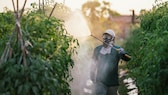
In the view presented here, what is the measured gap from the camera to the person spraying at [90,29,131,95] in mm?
7890

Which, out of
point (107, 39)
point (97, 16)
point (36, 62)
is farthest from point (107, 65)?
point (97, 16)

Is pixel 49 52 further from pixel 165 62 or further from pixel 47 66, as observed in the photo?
pixel 165 62

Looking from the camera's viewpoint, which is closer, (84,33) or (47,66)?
(47,66)

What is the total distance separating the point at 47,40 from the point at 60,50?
0.87 ft

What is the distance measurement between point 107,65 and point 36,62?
3029 millimetres

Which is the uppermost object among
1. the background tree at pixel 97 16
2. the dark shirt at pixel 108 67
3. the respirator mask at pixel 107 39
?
the background tree at pixel 97 16

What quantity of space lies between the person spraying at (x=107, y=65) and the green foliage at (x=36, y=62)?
1.74m

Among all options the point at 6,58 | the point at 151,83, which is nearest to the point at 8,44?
the point at 6,58

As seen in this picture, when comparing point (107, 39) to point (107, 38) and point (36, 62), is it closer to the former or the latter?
point (107, 38)

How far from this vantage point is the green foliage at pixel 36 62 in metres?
4.96

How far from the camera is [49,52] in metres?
5.51

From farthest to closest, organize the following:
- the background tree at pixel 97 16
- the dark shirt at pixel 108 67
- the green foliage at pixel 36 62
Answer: the background tree at pixel 97 16 → the dark shirt at pixel 108 67 → the green foliage at pixel 36 62

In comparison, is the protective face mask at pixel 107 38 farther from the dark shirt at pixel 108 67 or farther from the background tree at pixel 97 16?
the background tree at pixel 97 16

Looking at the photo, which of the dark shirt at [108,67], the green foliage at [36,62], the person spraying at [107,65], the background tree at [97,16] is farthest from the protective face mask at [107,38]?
the background tree at [97,16]
